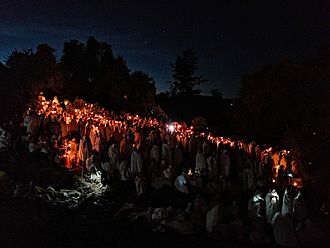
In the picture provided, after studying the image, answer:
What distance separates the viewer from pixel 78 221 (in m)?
12.3

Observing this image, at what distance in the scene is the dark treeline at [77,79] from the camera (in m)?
23.7

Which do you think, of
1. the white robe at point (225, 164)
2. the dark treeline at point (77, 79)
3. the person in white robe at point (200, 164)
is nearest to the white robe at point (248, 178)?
the white robe at point (225, 164)

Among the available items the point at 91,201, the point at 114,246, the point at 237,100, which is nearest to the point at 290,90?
the point at 237,100

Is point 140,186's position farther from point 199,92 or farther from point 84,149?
point 199,92

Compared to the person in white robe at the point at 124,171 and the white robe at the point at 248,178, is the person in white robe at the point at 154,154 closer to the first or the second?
the person in white robe at the point at 124,171

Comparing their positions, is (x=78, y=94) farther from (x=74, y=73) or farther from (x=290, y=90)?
(x=290, y=90)

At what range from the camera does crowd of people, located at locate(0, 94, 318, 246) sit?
11.9 meters

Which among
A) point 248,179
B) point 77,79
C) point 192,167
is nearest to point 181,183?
point 192,167

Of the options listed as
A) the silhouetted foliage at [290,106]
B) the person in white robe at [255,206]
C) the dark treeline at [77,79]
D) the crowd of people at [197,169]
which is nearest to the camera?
the crowd of people at [197,169]

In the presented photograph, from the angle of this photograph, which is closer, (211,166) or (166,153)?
(211,166)

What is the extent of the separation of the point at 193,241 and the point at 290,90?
1203 centimetres

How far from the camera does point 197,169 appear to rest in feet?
49.4

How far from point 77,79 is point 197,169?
1215 inches

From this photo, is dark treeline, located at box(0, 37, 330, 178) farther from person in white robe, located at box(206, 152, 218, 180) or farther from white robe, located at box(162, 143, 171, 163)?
white robe, located at box(162, 143, 171, 163)
